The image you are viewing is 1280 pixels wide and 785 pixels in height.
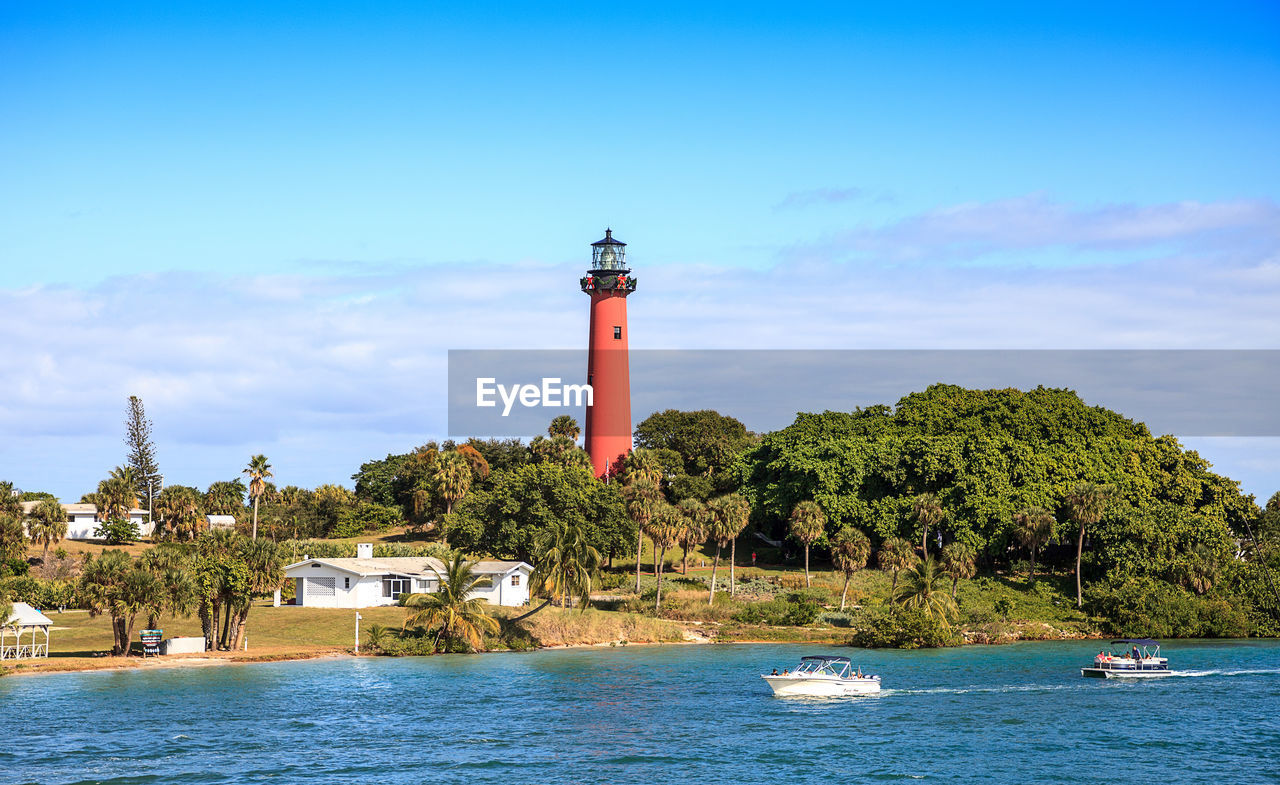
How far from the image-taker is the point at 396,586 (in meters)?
88.1

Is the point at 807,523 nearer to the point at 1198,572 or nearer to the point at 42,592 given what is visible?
the point at 1198,572

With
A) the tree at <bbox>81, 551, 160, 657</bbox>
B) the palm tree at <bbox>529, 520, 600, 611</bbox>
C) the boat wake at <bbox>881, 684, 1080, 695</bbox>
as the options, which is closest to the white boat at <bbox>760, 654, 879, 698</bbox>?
the boat wake at <bbox>881, 684, 1080, 695</bbox>

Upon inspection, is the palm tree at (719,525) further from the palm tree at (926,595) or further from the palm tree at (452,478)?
the palm tree at (452,478)

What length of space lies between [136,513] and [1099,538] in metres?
97.7

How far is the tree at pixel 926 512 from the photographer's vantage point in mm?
92188

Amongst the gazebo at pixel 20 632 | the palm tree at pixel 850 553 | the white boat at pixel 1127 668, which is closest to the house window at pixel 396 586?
the gazebo at pixel 20 632

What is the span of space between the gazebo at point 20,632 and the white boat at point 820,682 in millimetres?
37725

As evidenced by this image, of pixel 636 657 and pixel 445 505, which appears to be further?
pixel 445 505

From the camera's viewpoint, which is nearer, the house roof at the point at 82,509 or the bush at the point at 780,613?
the bush at the point at 780,613

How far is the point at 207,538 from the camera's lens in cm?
6581

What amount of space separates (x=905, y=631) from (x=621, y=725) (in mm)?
34893

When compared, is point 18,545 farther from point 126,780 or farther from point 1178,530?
point 1178,530

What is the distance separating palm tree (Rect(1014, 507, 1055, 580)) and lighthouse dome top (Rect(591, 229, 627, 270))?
44.5 metres

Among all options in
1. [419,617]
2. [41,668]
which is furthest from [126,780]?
[419,617]
